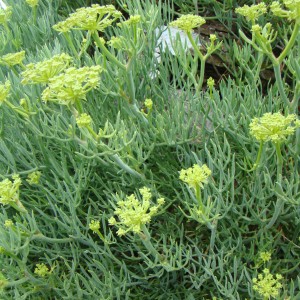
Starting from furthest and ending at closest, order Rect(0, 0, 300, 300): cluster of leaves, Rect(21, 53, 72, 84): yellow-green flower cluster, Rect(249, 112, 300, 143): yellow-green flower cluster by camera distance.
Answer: Rect(0, 0, 300, 300): cluster of leaves → Rect(21, 53, 72, 84): yellow-green flower cluster → Rect(249, 112, 300, 143): yellow-green flower cluster

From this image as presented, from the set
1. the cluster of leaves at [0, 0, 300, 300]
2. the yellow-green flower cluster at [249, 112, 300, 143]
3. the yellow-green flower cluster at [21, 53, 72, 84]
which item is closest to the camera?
the yellow-green flower cluster at [249, 112, 300, 143]

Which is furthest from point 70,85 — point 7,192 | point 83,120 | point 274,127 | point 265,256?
point 265,256

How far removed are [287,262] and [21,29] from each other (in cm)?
149

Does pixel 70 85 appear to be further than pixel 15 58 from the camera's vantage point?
No

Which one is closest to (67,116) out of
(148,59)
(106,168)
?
(106,168)

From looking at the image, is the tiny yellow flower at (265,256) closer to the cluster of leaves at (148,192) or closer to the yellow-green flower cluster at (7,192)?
the cluster of leaves at (148,192)

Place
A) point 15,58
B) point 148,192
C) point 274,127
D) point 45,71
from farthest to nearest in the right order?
point 15,58 < point 148,192 < point 45,71 < point 274,127

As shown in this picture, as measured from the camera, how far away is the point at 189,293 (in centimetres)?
155

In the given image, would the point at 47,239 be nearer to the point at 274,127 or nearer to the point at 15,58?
the point at 15,58

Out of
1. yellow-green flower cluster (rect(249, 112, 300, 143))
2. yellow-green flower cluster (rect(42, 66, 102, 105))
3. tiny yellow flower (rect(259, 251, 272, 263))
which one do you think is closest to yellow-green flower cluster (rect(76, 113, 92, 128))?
yellow-green flower cluster (rect(42, 66, 102, 105))

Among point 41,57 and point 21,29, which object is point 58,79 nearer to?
point 41,57

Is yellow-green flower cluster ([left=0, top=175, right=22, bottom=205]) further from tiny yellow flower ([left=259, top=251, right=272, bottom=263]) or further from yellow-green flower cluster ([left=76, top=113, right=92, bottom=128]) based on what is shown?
tiny yellow flower ([left=259, top=251, right=272, bottom=263])

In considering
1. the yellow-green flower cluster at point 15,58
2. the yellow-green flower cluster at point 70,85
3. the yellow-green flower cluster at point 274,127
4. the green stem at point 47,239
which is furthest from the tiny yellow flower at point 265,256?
the yellow-green flower cluster at point 15,58

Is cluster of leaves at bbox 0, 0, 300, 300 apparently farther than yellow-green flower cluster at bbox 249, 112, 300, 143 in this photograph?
Yes
